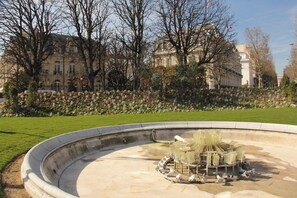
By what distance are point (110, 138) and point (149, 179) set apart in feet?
15.6

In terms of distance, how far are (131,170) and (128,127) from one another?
4578 mm

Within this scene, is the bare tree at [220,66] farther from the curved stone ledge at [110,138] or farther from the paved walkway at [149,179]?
the paved walkway at [149,179]

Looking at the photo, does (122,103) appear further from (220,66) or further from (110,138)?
(220,66)

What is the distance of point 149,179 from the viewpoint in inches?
320

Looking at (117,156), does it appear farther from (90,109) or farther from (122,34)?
(122,34)

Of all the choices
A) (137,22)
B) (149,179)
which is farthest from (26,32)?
(149,179)

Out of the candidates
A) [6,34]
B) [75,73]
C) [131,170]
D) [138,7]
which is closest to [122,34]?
[138,7]

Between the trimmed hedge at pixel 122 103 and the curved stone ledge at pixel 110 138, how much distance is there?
13.6 m

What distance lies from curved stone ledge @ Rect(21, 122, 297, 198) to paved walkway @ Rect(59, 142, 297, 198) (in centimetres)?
42

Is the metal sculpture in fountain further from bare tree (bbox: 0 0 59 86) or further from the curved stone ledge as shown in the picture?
bare tree (bbox: 0 0 59 86)

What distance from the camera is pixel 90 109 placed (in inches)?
1115

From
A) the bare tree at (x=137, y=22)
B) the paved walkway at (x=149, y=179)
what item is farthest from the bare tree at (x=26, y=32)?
the paved walkway at (x=149, y=179)

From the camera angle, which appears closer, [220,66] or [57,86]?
[220,66]

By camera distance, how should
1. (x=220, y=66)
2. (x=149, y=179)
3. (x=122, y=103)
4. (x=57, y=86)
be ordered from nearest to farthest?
(x=149, y=179) < (x=122, y=103) < (x=220, y=66) < (x=57, y=86)
